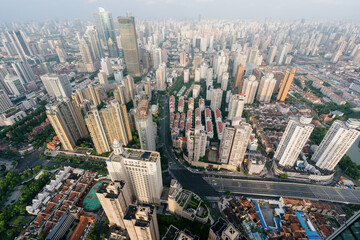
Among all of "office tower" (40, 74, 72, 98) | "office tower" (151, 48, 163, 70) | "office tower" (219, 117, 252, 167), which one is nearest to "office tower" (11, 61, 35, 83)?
"office tower" (40, 74, 72, 98)

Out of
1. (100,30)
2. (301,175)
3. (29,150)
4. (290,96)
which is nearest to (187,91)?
(290,96)

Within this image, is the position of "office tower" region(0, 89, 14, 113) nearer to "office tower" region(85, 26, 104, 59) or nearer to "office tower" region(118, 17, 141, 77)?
"office tower" region(118, 17, 141, 77)

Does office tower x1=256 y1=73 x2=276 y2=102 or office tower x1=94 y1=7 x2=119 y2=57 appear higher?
office tower x1=94 y1=7 x2=119 y2=57

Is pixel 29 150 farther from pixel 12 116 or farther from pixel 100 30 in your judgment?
pixel 100 30

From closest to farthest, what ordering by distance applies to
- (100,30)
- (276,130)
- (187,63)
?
(276,130) → (187,63) → (100,30)

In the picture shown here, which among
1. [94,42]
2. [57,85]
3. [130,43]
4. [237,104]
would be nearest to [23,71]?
[57,85]
